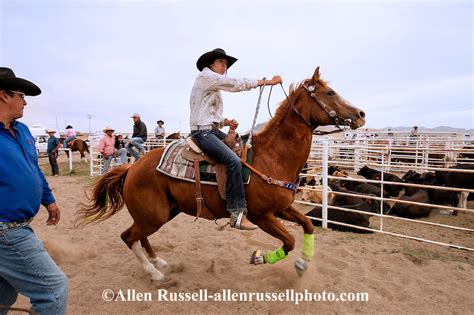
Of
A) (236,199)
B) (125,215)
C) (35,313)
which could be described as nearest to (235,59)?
(236,199)

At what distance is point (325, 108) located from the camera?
3.35 meters

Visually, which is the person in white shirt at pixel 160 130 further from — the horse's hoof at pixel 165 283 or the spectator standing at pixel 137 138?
the horse's hoof at pixel 165 283

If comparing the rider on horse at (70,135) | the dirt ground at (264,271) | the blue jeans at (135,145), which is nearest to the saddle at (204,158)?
the dirt ground at (264,271)

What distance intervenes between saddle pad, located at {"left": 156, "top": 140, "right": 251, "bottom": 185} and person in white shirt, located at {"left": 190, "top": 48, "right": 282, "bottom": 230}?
16 centimetres

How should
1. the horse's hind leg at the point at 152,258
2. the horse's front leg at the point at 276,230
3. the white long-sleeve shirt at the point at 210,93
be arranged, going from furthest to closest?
the horse's hind leg at the point at 152,258
the horse's front leg at the point at 276,230
the white long-sleeve shirt at the point at 210,93

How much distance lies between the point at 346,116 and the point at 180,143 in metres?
1.91

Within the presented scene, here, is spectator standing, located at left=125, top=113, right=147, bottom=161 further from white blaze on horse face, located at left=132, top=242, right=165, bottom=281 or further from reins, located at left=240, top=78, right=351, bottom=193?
reins, located at left=240, top=78, right=351, bottom=193

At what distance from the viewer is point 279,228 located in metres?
3.42

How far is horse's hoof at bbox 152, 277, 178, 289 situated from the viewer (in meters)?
3.75

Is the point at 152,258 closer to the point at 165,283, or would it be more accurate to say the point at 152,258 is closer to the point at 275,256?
the point at 165,283

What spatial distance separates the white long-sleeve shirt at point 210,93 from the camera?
10.5 ft

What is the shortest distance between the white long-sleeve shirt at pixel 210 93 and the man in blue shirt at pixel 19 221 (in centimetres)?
164

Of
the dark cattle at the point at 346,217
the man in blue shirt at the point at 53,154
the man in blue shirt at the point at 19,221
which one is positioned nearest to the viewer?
the man in blue shirt at the point at 19,221

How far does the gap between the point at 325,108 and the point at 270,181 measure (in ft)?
3.16
